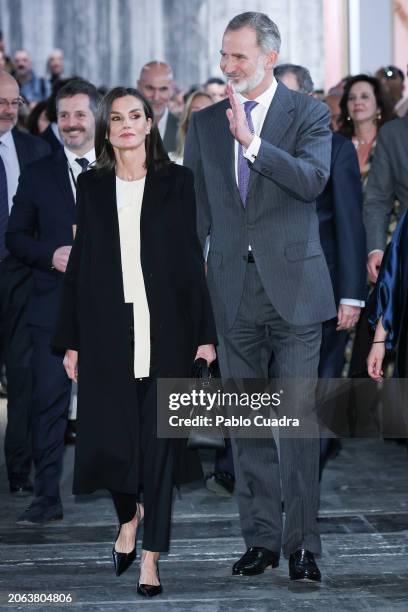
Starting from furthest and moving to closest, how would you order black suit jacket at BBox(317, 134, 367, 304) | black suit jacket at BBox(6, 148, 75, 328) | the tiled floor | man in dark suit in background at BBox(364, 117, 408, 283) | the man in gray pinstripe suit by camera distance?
man in dark suit in background at BBox(364, 117, 408, 283), black suit jacket at BBox(6, 148, 75, 328), black suit jacket at BBox(317, 134, 367, 304), the man in gray pinstripe suit, the tiled floor

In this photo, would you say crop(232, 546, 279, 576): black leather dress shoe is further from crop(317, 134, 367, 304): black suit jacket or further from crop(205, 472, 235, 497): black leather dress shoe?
crop(205, 472, 235, 497): black leather dress shoe

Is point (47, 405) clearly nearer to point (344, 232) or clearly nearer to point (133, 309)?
point (133, 309)

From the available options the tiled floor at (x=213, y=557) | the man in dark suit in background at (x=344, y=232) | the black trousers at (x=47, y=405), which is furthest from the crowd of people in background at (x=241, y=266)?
the black trousers at (x=47, y=405)

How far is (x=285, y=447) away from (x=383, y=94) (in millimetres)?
3692

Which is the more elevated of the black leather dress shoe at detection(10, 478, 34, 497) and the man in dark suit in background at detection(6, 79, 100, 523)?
the man in dark suit in background at detection(6, 79, 100, 523)

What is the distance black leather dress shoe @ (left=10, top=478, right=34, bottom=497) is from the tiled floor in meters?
0.05

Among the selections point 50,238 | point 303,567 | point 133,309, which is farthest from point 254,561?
point 50,238

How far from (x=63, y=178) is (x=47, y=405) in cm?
104

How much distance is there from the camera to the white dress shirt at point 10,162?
6.71 m

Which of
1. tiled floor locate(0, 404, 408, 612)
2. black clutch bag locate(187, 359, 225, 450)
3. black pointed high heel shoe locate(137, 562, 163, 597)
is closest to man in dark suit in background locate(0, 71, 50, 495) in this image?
tiled floor locate(0, 404, 408, 612)

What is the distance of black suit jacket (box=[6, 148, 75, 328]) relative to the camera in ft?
19.7

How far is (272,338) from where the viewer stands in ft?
16.5

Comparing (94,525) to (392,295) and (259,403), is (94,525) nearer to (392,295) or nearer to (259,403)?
(259,403)

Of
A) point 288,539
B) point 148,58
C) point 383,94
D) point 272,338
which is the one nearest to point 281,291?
point 272,338
